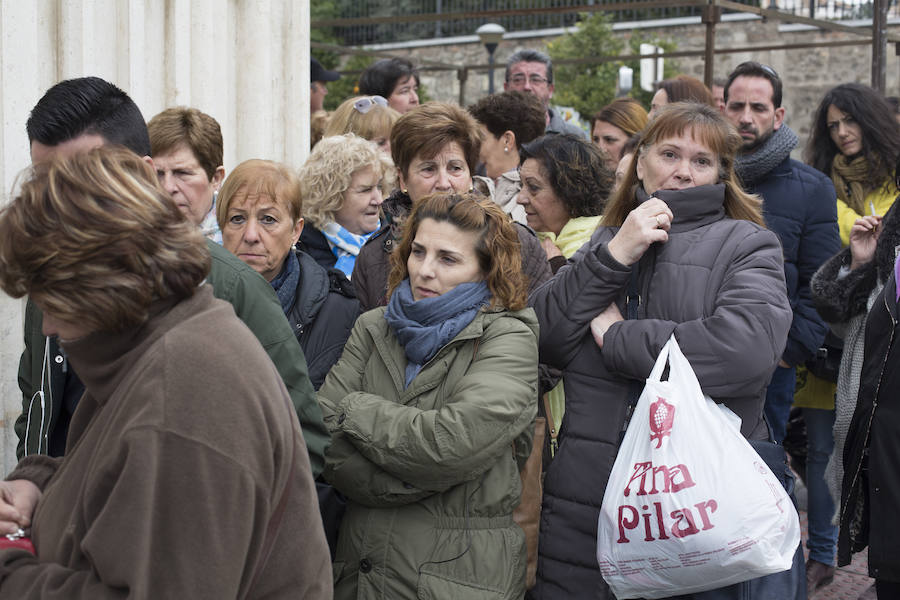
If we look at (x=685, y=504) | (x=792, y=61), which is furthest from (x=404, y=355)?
(x=792, y=61)

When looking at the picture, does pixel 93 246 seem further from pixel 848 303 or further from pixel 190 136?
pixel 848 303

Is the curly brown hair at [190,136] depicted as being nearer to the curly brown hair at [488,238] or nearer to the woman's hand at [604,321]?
the curly brown hair at [488,238]

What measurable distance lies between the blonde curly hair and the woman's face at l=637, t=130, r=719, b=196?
4.74ft

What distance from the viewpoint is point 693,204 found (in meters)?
3.23

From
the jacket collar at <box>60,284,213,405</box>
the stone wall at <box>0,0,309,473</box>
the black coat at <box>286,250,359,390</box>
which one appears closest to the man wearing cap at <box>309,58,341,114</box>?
the stone wall at <box>0,0,309,473</box>

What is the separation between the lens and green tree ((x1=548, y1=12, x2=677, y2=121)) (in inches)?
921

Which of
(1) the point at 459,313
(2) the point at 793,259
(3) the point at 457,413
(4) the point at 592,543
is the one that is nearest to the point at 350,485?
(3) the point at 457,413

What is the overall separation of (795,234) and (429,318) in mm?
2447

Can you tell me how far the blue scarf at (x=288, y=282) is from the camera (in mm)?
3332

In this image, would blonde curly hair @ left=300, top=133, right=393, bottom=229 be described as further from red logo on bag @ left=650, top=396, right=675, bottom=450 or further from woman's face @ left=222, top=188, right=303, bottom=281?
red logo on bag @ left=650, top=396, right=675, bottom=450

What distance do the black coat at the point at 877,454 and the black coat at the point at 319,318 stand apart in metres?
1.73

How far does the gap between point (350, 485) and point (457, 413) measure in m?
0.36

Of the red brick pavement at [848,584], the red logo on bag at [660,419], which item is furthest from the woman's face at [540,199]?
the red brick pavement at [848,584]

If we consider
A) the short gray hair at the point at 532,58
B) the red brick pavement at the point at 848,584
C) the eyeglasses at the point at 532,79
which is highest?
the short gray hair at the point at 532,58
